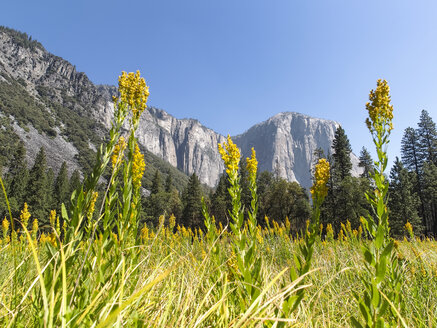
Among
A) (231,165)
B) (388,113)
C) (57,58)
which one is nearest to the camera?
(388,113)

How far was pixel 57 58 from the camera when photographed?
151 metres

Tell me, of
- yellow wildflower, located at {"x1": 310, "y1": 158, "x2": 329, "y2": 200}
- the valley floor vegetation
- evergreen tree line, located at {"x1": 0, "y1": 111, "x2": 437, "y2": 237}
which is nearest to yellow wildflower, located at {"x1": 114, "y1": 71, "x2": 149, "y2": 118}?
the valley floor vegetation

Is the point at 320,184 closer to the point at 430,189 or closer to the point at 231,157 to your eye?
the point at 231,157

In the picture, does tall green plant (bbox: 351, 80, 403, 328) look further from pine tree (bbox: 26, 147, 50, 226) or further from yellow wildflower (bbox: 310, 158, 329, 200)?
pine tree (bbox: 26, 147, 50, 226)

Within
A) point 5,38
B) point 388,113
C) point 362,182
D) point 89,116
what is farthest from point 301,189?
point 5,38

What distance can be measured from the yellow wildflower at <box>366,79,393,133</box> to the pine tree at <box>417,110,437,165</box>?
44837 mm

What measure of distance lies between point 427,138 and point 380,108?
46.8 m

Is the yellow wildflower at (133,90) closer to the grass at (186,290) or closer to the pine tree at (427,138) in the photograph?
the grass at (186,290)

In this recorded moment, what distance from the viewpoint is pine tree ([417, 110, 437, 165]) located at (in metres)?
36.0

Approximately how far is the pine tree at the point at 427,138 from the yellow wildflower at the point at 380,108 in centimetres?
4484

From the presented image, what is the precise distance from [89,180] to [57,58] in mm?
193230

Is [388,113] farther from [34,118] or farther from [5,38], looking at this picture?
[5,38]

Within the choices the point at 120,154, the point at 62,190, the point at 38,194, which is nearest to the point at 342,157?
the point at 120,154

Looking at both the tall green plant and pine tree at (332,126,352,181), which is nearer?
the tall green plant
